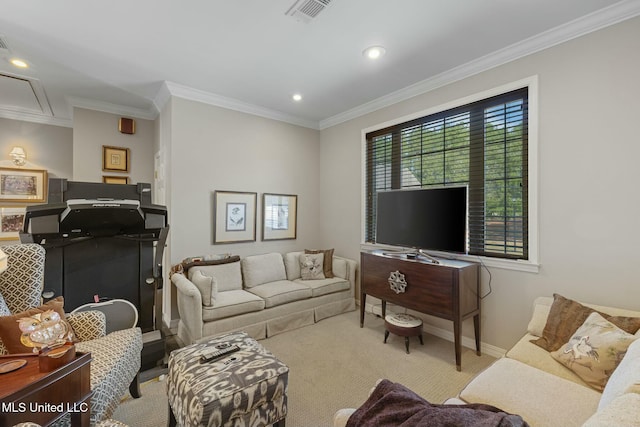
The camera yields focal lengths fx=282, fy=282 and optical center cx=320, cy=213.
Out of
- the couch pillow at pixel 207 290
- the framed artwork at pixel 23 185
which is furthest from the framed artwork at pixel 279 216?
the framed artwork at pixel 23 185

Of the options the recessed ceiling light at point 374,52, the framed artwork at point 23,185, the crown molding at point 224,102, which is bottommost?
the framed artwork at point 23,185

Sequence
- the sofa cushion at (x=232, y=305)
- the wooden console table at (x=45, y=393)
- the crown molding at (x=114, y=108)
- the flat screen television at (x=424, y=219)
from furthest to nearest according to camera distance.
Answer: the crown molding at (x=114, y=108) → the sofa cushion at (x=232, y=305) → the flat screen television at (x=424, y=219) → the wooden console table at (x=45, y=393)

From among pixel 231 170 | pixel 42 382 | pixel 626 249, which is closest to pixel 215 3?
pixel 231 170

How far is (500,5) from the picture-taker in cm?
207

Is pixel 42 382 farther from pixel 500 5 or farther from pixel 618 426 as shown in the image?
pixel 500 5

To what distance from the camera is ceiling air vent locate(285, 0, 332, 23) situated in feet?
6.67

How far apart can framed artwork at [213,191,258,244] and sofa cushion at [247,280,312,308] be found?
2.54ft

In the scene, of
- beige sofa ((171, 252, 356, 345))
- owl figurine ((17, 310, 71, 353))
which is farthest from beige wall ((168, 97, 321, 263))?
owl figurine ((17, 310, 71, 353))

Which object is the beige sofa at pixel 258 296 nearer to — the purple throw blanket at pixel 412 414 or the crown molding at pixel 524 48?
the purple throw blanket at pixel 412 414

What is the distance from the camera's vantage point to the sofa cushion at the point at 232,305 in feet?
9.37

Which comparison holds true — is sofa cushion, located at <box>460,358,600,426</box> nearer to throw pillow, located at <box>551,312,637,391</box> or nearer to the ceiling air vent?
throw pillow, located at <box>551,312,637,391</box>

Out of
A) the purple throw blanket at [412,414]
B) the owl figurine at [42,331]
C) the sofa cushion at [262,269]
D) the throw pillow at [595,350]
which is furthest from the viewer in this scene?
the sofa cushion at [262,269]

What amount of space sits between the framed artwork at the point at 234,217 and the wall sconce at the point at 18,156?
123 inches

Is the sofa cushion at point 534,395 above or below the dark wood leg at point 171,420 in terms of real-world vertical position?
above
